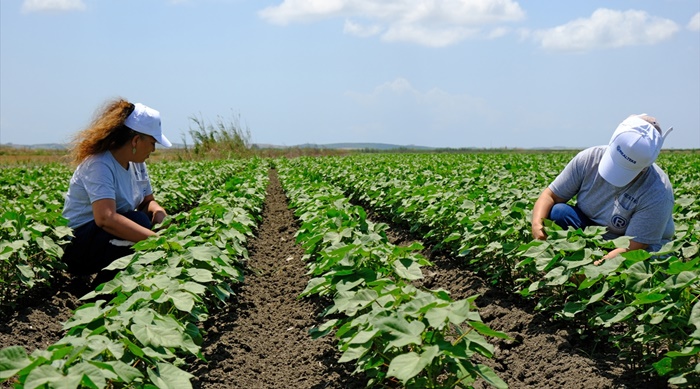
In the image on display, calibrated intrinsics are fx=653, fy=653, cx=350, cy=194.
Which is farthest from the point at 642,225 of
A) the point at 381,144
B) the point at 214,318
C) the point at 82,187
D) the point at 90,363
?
the point at 381,144

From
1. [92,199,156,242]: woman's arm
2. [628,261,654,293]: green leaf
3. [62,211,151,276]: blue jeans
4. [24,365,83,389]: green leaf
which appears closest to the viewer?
[24,365,83,389]: green leaf

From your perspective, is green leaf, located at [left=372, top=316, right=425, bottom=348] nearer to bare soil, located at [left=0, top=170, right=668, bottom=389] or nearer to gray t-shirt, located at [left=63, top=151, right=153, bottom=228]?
bare soil, located at [left=0, top=170, right=668, bottom=389]

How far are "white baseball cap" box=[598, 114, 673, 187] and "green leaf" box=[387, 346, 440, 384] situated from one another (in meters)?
2.08

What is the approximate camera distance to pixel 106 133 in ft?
14.9

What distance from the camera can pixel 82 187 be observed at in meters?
4.61

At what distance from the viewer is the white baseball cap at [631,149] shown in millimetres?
3592

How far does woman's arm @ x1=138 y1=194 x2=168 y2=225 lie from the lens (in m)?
5.21

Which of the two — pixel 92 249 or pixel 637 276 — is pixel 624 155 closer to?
pixel 637 276

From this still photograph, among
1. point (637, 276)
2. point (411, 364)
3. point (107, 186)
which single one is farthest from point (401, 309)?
point (107, 186)

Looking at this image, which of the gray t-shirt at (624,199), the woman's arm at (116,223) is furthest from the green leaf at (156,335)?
the gray t-shirt at (624,199)

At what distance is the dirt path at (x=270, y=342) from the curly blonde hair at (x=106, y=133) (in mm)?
1425

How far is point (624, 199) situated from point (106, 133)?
345 centimetres

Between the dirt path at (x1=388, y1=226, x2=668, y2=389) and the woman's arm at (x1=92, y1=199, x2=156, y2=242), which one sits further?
the woman's arm at (x1=92, y1=199, x2=156, y2=242)

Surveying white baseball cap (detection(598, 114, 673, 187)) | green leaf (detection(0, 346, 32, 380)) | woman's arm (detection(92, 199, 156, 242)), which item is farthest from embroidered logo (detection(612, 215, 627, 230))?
green leaf (detection(0, 346, 32, 380))
